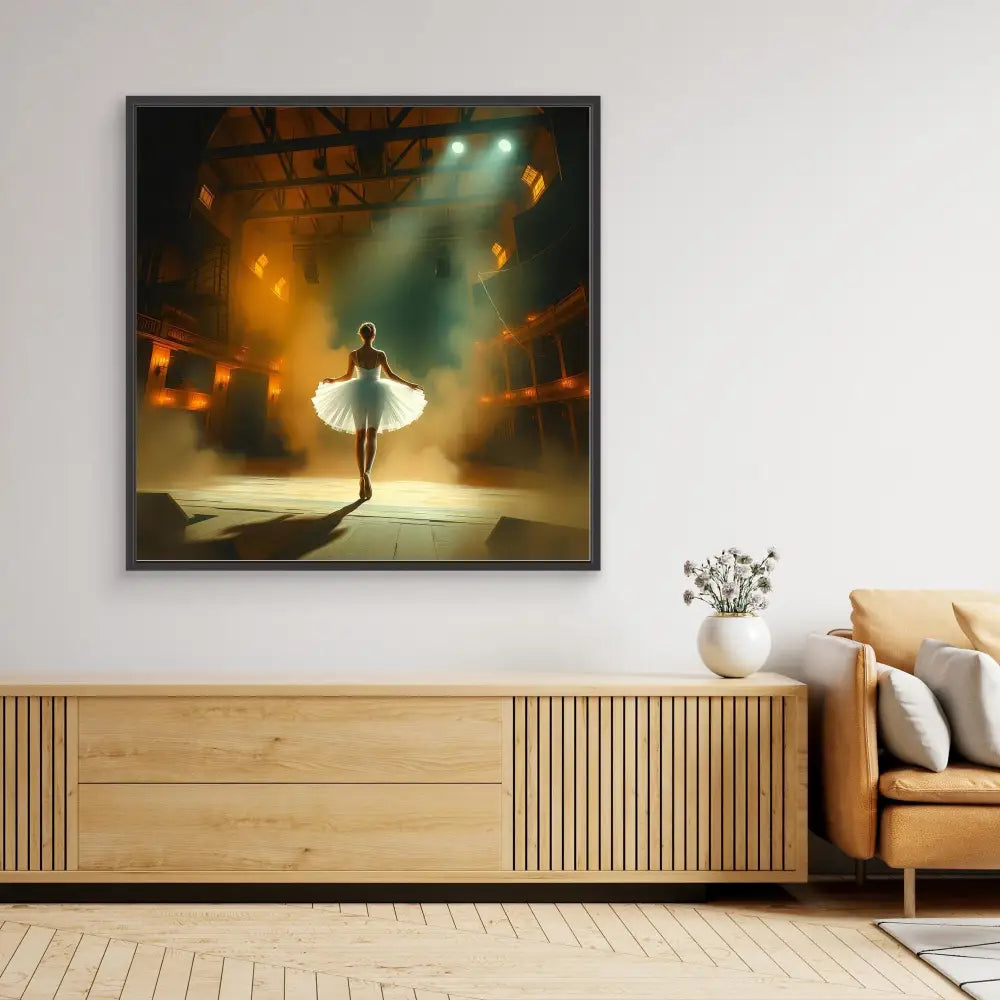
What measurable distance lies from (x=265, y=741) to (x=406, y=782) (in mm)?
399

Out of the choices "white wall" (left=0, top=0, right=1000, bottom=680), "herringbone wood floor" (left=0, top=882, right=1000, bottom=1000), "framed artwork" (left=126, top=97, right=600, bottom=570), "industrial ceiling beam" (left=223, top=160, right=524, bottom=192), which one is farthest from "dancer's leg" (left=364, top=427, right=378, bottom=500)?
"herringbone wood floor" (left=0, top=882, right=1000, bottom=1000)

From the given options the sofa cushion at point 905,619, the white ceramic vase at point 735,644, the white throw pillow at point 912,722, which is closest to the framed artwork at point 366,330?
the white ceramic vase at point 735,644

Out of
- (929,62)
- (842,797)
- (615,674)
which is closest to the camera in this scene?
(842,797)

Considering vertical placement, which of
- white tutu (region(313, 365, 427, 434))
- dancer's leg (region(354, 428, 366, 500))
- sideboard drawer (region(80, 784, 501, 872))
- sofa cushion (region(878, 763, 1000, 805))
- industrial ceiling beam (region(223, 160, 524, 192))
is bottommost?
sideboard drawer (region(80, 784, 501, 872))

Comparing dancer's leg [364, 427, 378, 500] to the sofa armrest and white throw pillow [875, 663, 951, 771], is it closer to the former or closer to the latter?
the sofa armrest

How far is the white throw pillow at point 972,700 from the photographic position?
2.89m

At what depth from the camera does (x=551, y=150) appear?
139 inches

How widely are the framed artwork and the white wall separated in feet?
0.29

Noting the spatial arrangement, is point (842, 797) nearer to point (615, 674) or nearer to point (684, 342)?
point (615, 674)

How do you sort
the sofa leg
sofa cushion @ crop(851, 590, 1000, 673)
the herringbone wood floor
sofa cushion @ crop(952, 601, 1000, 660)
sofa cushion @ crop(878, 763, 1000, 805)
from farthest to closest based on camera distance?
1. sofa cushion @ crop(851, 590, 1000, 673)
2. sofa cushion @ crop(952, 601, 1000, 660)
3. the sofa leg
4. sofa cushion @ crop(878, 763, 1000, 805)
5. the herringbone wood floor

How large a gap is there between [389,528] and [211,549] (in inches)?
21.7

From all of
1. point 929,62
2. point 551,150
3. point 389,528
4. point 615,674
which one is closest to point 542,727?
point 615,674

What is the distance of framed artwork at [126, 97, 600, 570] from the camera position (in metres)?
3.50

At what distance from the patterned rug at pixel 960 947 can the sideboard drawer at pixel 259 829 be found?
3.90ft
